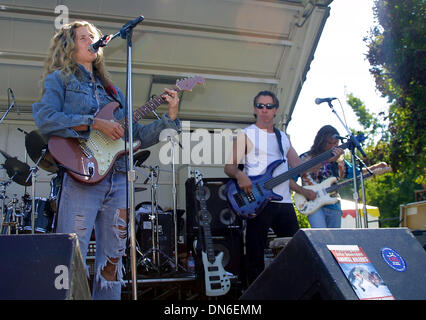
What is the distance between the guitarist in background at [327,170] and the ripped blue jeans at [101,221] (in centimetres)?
242

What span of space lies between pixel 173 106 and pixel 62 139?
2.46ft

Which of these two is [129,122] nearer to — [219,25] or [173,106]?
[173,106]

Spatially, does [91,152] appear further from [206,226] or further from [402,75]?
[402,75]

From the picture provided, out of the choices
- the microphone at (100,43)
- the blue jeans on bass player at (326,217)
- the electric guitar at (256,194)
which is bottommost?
the blue jeans on bass player at (326,217)

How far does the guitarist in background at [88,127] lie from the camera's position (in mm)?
2664

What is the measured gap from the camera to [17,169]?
503cm

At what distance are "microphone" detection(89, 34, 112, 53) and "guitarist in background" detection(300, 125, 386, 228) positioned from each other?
271cm

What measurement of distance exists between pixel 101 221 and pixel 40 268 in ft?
4.22

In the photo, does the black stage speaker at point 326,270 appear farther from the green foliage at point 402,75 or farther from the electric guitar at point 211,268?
the green foliage at point 402,75

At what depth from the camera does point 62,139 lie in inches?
112

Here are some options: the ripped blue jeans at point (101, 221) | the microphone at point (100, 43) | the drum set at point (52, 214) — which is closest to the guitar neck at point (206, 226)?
the drum set at point (52, 214)

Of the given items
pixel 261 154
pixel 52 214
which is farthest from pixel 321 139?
pixel 52 214

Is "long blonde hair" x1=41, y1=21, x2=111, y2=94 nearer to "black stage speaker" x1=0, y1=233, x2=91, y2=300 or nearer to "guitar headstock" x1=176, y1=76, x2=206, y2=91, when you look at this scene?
"guitar headstock" x1=176, y1=76, x2=206, y2=91
